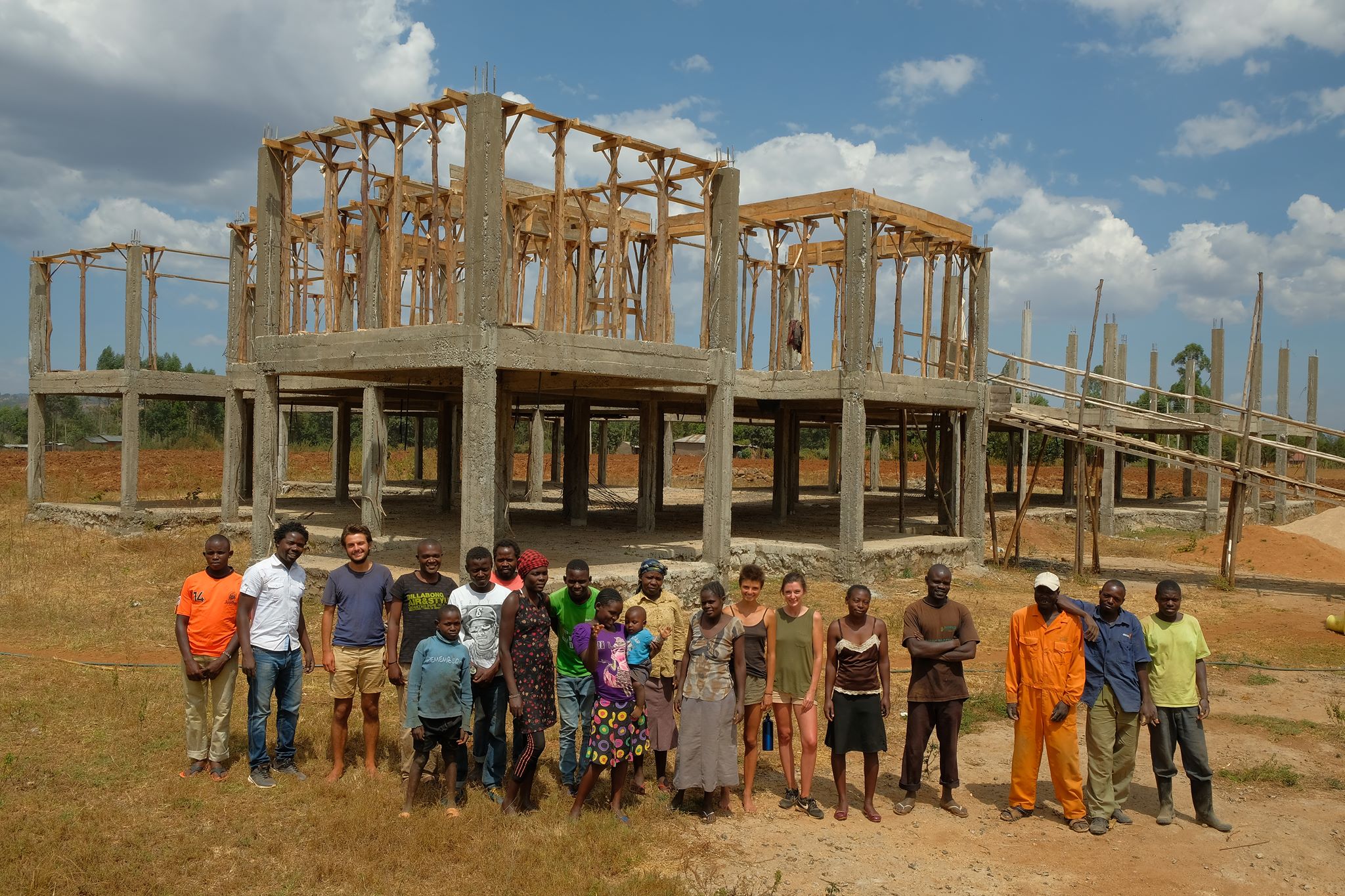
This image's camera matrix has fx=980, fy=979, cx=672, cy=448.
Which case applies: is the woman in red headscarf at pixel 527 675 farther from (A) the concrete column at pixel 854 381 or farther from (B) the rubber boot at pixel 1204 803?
(A) the concrete column at pixel 854 381

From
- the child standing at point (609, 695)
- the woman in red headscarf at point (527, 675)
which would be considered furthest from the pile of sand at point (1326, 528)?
the woman in red headscarf at point (527, 675)

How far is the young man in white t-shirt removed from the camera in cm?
632

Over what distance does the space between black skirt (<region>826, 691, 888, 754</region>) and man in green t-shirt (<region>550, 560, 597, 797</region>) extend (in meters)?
1.64

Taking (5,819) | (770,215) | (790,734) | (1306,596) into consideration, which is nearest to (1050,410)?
(1306,596)

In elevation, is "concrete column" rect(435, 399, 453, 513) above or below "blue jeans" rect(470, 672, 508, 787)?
above

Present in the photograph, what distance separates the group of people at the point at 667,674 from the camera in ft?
20.5

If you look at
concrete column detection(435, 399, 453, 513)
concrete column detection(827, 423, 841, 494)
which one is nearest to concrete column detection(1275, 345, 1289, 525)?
concrete column detection(827, 423, 841, 494)

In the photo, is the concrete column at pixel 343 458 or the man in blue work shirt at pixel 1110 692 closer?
the man in blue work shirt at pixel 1110 692

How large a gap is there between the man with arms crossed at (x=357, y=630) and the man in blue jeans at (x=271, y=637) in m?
0.22

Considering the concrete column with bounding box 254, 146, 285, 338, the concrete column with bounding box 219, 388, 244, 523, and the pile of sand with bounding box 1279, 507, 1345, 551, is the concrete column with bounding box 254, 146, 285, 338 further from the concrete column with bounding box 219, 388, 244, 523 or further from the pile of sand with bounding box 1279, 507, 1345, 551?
the pile of sand with bounding box 1279, 507, 1345, 551

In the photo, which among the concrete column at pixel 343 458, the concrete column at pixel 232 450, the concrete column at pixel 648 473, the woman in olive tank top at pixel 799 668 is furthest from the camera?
the concrete column at pixel 343 458

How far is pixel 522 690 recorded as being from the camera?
625 centimetres

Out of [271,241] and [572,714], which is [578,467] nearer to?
[271,241]

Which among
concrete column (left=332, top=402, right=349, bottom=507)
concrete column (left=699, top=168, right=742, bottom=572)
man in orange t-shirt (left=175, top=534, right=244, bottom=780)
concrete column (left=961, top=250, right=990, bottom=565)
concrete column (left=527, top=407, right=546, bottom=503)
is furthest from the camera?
concrete column (left=527, top=407, right=546, bottom=503)
